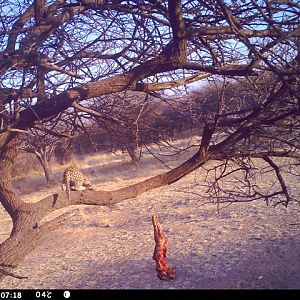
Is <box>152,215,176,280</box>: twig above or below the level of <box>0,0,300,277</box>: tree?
below

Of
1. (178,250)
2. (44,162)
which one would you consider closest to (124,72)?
(178,250)

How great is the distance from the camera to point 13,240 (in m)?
4.24

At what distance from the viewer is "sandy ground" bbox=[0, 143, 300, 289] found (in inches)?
276

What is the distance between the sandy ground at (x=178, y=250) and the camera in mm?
7008

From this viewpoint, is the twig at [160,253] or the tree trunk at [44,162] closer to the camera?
the twig at [160,253]

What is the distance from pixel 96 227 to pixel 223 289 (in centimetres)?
803

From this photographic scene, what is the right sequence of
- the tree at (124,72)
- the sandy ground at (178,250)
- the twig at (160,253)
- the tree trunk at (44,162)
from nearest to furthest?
the tree at (124,72) < the twig at (160,253) < the sandy ground at (178,250) < the tree trunk at (44,162)

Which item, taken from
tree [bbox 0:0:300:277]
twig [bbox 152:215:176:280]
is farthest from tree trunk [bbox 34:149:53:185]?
tree [bbox 0:0:300:277]

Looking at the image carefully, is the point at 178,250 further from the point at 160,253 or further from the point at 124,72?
the point at 124,72

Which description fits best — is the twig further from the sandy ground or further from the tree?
the tree

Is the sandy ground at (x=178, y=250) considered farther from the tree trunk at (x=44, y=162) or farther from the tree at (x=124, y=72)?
the tree trunk at (x=44, y=162)

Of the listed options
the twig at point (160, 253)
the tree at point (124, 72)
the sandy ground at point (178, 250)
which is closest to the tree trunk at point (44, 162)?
the sandy ground at point (178, 250)
